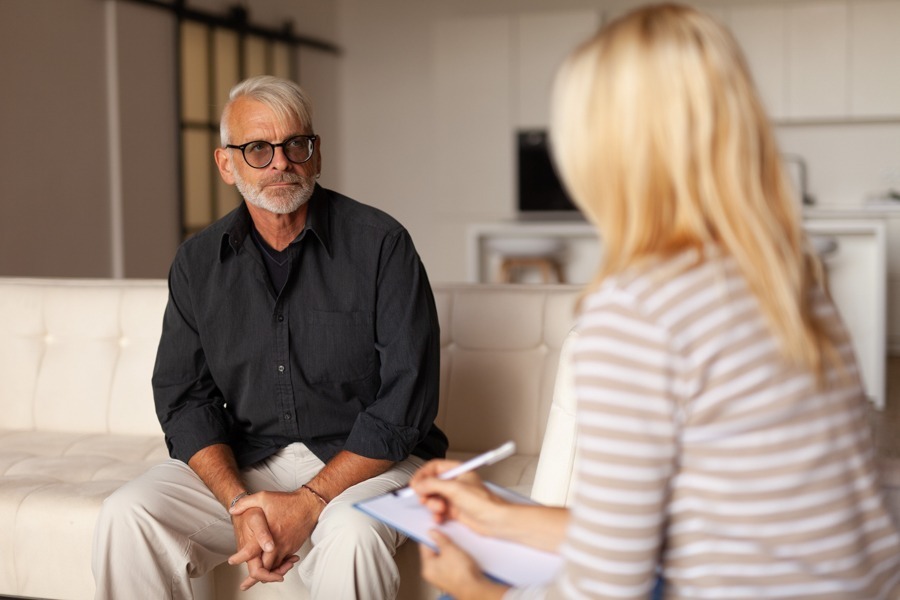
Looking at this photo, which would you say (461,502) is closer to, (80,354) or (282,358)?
(282,358)

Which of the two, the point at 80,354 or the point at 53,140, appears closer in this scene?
the point at 80,354

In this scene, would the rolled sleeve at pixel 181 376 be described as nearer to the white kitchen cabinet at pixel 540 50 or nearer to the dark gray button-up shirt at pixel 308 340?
the dark gray button-up shirt at pixel 308 340

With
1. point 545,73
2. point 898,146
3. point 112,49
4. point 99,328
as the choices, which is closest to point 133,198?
point 112,49

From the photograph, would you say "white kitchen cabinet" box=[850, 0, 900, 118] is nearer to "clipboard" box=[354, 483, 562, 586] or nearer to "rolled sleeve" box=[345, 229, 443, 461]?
"rolled sleeve" box=[345, 229, 443, 461]

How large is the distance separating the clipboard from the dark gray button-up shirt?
81 centimetres

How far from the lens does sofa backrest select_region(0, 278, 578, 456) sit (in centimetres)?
248

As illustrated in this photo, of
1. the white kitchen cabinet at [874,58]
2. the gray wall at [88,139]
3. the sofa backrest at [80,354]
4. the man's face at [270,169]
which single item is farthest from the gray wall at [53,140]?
the white kitchen cabinet at [874,58]

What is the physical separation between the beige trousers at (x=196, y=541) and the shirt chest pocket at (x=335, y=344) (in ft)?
0.64

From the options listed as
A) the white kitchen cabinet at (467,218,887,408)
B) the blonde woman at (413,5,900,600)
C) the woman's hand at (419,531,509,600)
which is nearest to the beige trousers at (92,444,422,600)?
the woman's hand at (419,531,509,600)

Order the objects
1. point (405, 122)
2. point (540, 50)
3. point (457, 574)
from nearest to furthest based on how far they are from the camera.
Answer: point (457, 574), point (540, 50), point (405, 122)

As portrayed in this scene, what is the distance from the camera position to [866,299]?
207 inches

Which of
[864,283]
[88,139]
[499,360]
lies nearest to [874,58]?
[864,283]

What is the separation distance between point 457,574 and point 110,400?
1.87m

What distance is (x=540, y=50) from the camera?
23.6ft
